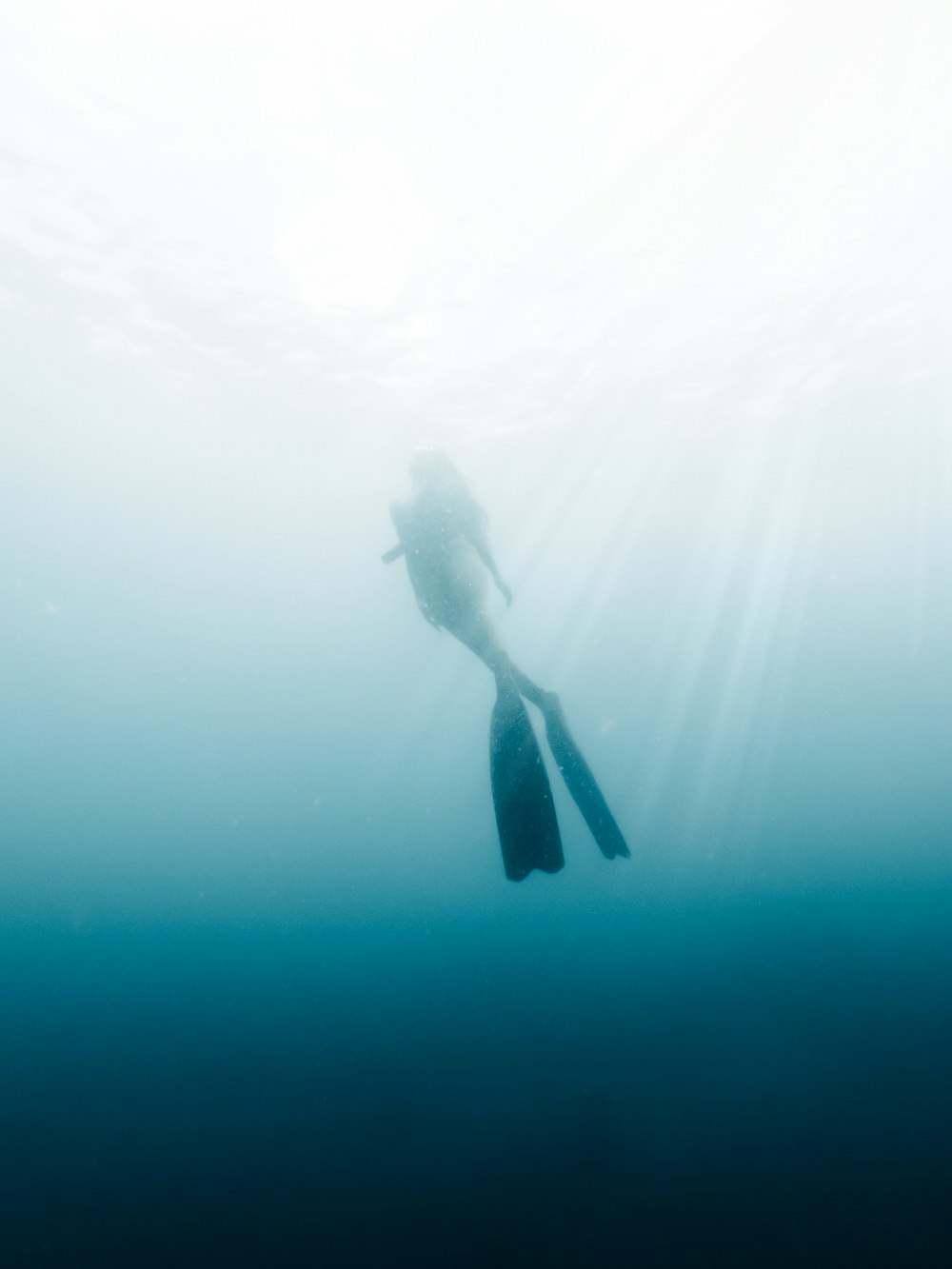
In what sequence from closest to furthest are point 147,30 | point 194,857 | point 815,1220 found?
point 147,30, point 815,1220, point 194,857

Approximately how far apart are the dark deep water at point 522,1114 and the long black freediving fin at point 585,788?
8601 mm

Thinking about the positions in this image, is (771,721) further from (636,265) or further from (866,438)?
(636,265)

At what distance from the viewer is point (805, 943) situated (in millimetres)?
18781

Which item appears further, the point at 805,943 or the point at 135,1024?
the point at 135,1024

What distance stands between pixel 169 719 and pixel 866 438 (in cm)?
8989

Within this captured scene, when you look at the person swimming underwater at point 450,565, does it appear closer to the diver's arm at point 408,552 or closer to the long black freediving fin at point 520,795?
the diver's arm at point 408,552

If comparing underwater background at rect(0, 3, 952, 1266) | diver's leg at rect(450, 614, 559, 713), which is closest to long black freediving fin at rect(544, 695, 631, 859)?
diver's leg at rect(450, 614, 559, 713)

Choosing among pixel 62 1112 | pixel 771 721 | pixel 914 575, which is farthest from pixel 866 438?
pixel 771 721

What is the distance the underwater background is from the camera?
7273mm

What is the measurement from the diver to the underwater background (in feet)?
21.8

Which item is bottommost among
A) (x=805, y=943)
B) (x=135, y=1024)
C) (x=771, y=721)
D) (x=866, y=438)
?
(x=135, y=1024)

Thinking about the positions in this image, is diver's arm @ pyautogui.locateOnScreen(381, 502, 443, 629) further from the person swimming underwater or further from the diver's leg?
the diver's leg

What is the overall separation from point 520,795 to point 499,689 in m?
0.81

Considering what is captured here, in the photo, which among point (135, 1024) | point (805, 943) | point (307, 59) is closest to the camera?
point (307, 59)
